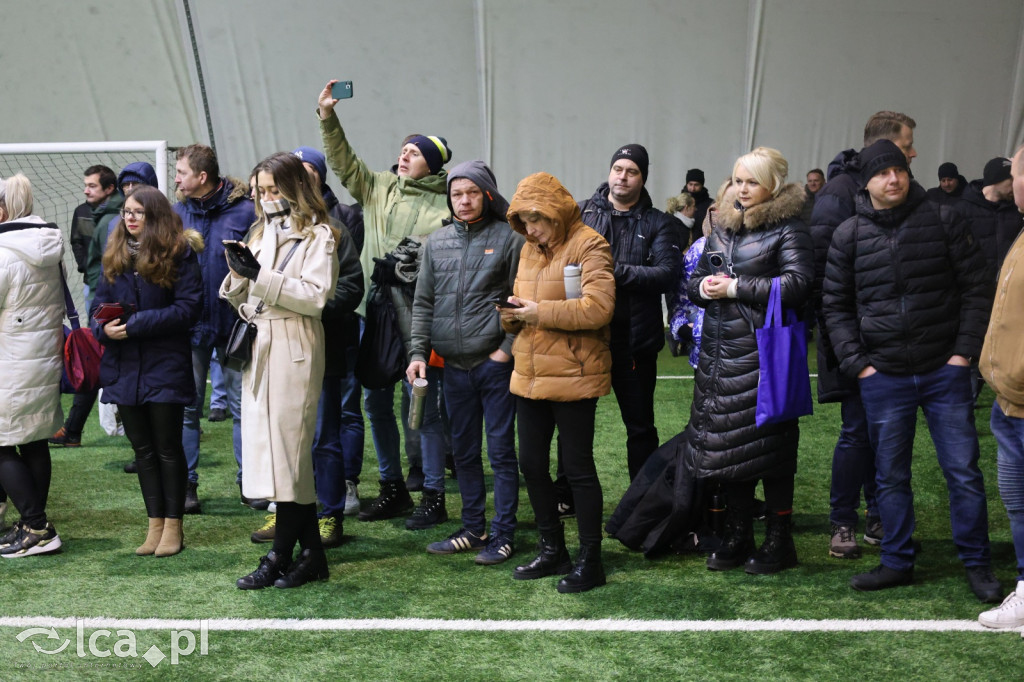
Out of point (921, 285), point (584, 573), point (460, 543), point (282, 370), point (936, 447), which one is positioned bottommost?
point (460, 543)

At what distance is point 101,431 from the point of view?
8062 millimetres

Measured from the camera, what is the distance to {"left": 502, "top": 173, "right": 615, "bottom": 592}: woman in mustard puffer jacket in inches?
169

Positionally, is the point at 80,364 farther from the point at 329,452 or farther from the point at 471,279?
the point at 471,279

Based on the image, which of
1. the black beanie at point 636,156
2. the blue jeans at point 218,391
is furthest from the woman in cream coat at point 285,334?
Answer: the blue jeans at point 218,391

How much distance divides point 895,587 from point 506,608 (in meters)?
1.62

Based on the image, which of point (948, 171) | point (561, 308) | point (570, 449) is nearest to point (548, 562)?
point (570, 449)

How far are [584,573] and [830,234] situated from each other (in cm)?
184

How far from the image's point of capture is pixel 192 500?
5875 millimetres

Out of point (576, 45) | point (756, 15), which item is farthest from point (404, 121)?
point (756, 15)

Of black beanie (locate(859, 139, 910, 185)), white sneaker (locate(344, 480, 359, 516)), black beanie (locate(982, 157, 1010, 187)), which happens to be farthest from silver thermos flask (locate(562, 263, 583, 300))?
black beanie (locate(982, 157, 1010, 187))

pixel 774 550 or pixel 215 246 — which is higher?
pixel 215 246

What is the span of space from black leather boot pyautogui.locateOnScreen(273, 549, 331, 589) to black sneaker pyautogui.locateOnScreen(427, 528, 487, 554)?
576 mm

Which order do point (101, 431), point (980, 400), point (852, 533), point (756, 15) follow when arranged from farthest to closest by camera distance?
point (756, 15) → point (980, 400) → point (101, 431) → point (852, 533)

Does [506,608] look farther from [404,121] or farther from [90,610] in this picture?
[404,121]
